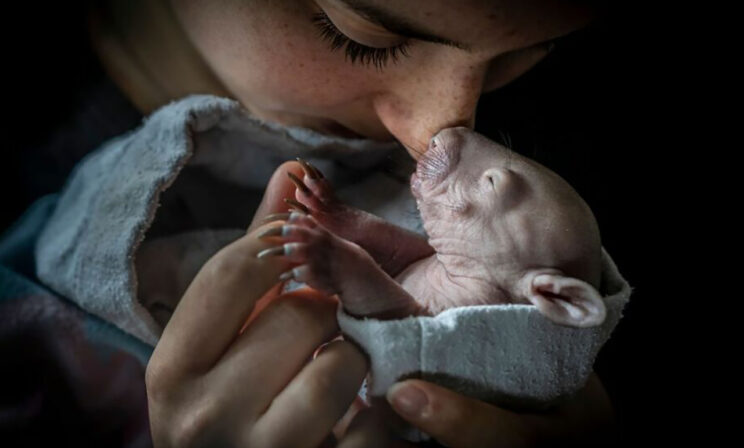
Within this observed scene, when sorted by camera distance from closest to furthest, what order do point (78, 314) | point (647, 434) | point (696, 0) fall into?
point (696, 0)
point (647, 434)
point (78, 314)

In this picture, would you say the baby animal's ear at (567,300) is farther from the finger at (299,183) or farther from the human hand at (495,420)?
the finger at (299,183)

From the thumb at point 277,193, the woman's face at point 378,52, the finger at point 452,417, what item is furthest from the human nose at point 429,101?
the finger at point 452,417

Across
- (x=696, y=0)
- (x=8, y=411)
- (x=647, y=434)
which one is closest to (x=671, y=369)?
(x=647, y=434)

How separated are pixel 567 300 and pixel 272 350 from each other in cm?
30

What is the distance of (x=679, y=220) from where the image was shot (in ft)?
2.37

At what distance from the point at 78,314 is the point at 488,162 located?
469mm

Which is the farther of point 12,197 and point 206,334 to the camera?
point 12,197

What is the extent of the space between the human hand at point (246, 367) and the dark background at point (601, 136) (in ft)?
0.85

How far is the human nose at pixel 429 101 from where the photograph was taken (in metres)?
0.60

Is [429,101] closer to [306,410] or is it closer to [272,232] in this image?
[272,232]

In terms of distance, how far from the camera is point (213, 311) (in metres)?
0.56

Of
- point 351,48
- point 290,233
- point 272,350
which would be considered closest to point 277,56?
point 351,48

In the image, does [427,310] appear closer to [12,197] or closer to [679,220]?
[679,220]

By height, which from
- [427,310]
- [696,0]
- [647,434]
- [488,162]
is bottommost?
[647,434]
